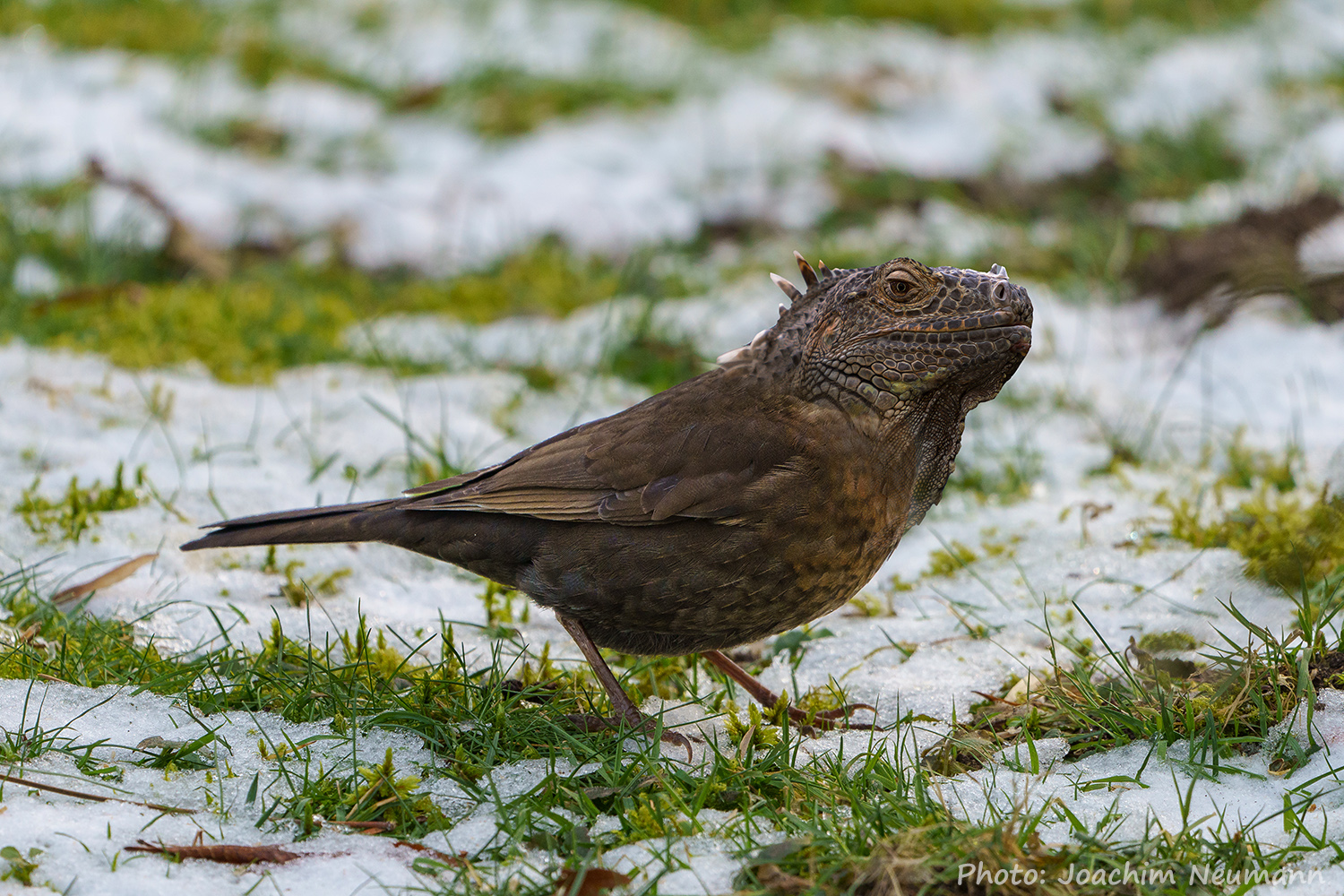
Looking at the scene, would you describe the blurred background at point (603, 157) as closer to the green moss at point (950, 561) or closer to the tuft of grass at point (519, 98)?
the tuft of grass at point (519, 98)

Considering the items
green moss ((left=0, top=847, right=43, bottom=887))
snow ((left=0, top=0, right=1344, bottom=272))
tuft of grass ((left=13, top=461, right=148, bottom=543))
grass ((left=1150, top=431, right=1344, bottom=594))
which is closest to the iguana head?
grass ((left=1150, top=431, right=1344, bottom=594))

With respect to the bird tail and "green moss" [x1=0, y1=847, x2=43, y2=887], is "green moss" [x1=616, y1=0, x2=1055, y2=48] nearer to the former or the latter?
the bird tail

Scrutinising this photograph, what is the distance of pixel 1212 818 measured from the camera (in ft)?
8.32

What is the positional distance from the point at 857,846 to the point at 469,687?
1.09 metres

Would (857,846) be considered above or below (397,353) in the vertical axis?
below

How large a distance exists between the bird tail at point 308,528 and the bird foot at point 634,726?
69 cm

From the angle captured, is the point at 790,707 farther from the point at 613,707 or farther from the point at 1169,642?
the point at 1169,642

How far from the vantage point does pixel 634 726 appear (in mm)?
2951

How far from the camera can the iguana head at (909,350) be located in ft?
9.42

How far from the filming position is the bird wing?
2924 millimetres

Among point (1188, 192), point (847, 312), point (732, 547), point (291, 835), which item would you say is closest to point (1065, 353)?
point (1188, 192)

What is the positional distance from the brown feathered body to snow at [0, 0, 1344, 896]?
33 cm

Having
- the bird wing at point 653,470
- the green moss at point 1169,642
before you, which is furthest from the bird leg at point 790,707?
the green moss at point 1169,642

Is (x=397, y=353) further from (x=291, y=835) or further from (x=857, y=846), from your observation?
(x=857, y=846)
